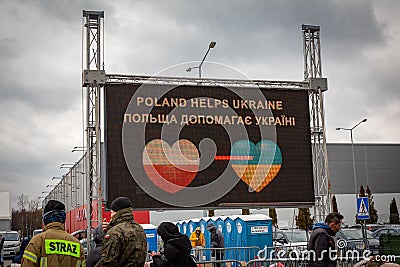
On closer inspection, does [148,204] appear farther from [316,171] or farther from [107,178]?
[316,171]

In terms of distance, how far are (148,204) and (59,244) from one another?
8610mm

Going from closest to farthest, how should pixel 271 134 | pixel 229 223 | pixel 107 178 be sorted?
pixel 107 178 → pixel 271 134 → pixel 229 223

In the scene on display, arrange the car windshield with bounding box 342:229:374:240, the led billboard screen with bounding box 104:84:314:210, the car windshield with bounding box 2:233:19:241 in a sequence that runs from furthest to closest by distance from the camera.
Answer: the car windshield with bounding box 2:233:19:241 < the car windshield with bounding box 342:229:374:240 < the led billboard screen with bounding box 104:84:314:210

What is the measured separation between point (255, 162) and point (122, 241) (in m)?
9.16

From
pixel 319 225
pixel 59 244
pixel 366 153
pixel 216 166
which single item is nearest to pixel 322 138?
pixel 216 166

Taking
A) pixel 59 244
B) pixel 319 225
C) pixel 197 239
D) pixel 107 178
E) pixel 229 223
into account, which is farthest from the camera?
pixel 229 223

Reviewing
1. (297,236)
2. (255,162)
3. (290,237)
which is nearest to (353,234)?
(297,236)

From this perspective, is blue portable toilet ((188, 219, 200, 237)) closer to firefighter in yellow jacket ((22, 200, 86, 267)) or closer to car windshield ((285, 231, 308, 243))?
car windshield ((285, 231, 308, 243))

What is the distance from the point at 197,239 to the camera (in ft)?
60.3

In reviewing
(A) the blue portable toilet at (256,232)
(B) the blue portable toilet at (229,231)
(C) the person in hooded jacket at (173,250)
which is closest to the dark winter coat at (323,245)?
(C) the person in hooded jacket at (173,250)

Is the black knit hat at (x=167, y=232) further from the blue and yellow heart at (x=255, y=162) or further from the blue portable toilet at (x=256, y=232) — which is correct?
the blue portable toilet at (x=256, y=232)

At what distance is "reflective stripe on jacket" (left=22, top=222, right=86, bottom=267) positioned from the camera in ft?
16.4

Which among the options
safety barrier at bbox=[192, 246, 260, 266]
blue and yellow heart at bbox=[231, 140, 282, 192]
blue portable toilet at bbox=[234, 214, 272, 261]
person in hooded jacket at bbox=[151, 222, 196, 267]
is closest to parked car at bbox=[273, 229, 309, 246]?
blue portable toilet at bbox=[234, 214, 272, 261]

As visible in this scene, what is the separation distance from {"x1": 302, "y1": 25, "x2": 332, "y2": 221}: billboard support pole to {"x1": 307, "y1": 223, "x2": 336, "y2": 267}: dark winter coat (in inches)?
271
